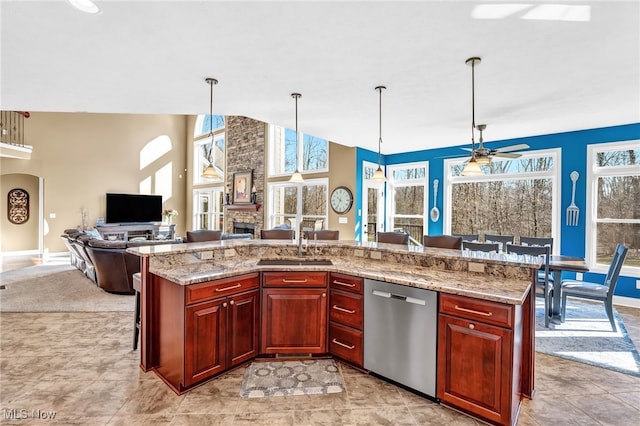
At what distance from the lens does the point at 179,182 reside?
37.0 ft

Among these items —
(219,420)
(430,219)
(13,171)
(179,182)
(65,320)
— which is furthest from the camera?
(179,182)

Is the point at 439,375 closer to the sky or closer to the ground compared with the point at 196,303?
closer to the ground

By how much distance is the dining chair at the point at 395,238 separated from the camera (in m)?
3.75

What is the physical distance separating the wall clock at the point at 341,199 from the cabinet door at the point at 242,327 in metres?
4.12

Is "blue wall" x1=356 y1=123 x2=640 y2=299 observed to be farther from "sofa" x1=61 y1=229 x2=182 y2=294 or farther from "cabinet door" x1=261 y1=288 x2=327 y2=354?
"sofa" x1=61 y1=229 x2=182 y2=294

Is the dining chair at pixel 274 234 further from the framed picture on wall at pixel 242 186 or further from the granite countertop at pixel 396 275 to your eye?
the framed picture on wall at pixel 242 186

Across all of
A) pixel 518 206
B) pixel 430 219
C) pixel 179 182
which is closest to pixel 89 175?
pixel 179 182

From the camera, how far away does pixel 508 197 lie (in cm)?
582

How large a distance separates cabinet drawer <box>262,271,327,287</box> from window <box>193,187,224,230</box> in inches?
305

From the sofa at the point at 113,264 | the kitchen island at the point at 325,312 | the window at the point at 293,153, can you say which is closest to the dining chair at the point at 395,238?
the kitchen island at the point at 325,312

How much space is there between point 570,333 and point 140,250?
4711 mm

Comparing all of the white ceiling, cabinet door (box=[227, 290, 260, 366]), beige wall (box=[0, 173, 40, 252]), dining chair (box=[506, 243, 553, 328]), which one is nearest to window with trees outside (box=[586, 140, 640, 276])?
the white ceiling

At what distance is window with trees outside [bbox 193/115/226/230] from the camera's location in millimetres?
10211

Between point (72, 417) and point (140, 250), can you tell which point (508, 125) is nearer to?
point (140, 250)
